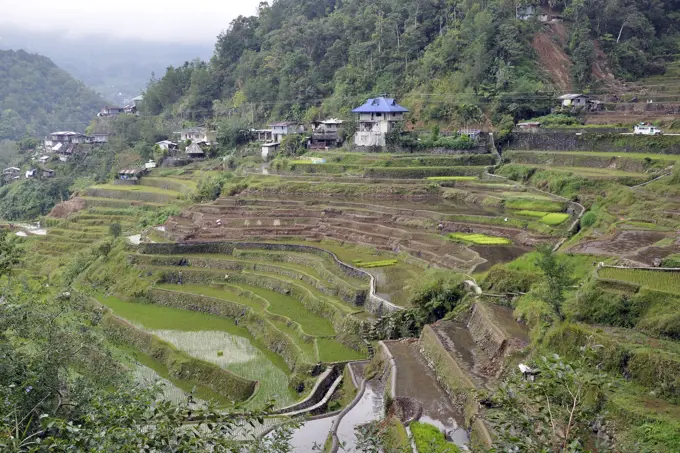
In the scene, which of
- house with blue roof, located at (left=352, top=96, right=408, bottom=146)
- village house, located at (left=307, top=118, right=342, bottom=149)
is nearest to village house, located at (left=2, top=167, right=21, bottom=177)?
village house, located at (left=307, top=118, right=342, bottom=149)

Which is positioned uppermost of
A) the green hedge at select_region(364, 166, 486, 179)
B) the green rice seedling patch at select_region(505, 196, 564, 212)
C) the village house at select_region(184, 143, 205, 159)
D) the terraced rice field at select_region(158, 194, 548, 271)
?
the village house at select_region(184, 143, 205, 159)

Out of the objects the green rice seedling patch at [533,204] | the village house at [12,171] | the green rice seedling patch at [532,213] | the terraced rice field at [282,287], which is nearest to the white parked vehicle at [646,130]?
the green rice seedling patch at [533,204]

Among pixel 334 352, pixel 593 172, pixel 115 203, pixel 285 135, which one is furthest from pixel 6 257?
pixel 285 135

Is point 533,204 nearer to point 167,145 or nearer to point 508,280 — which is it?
point 508,280

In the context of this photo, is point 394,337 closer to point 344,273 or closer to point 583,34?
point 344,273

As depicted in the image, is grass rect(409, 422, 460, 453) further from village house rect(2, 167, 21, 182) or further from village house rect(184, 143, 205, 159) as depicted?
village house rect(2, 167, 21, 182)

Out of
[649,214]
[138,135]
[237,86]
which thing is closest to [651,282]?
[649,214]
